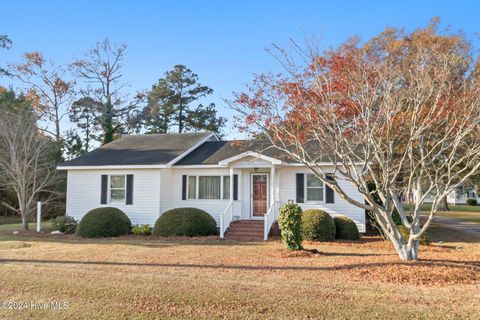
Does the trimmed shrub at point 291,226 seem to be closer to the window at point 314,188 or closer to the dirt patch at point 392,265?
the dirt patch at point 392,265

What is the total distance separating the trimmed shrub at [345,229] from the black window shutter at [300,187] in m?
1.93

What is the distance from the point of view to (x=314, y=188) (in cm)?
1644

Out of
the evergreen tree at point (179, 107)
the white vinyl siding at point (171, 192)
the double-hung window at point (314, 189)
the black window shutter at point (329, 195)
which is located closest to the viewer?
the black window shutter at point (329, 195)

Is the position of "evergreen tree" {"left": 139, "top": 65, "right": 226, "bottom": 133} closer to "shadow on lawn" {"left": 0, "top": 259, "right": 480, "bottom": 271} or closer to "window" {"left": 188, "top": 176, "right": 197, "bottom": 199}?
"window" {"left": 188, "top": 176, "right": 197, "bottom": 199}

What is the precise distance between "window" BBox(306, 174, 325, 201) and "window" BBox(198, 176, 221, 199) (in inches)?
161

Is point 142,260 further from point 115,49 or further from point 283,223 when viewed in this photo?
point 115,49

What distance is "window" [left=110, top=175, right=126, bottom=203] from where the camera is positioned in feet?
60.1

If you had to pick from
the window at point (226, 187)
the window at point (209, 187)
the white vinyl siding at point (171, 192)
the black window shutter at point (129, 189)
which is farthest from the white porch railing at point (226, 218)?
the black window shutter at point (129, 189)

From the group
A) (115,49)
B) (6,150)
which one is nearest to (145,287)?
(6,150)

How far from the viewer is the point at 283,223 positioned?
11.4 meters

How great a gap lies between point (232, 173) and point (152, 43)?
6325 mm

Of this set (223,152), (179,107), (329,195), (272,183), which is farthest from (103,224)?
(179,107)

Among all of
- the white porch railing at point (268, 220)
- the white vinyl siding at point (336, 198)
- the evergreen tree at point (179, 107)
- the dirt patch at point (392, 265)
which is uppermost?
the evergreen tree at point (179, 107)

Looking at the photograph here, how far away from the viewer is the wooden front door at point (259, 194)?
17266 mm
